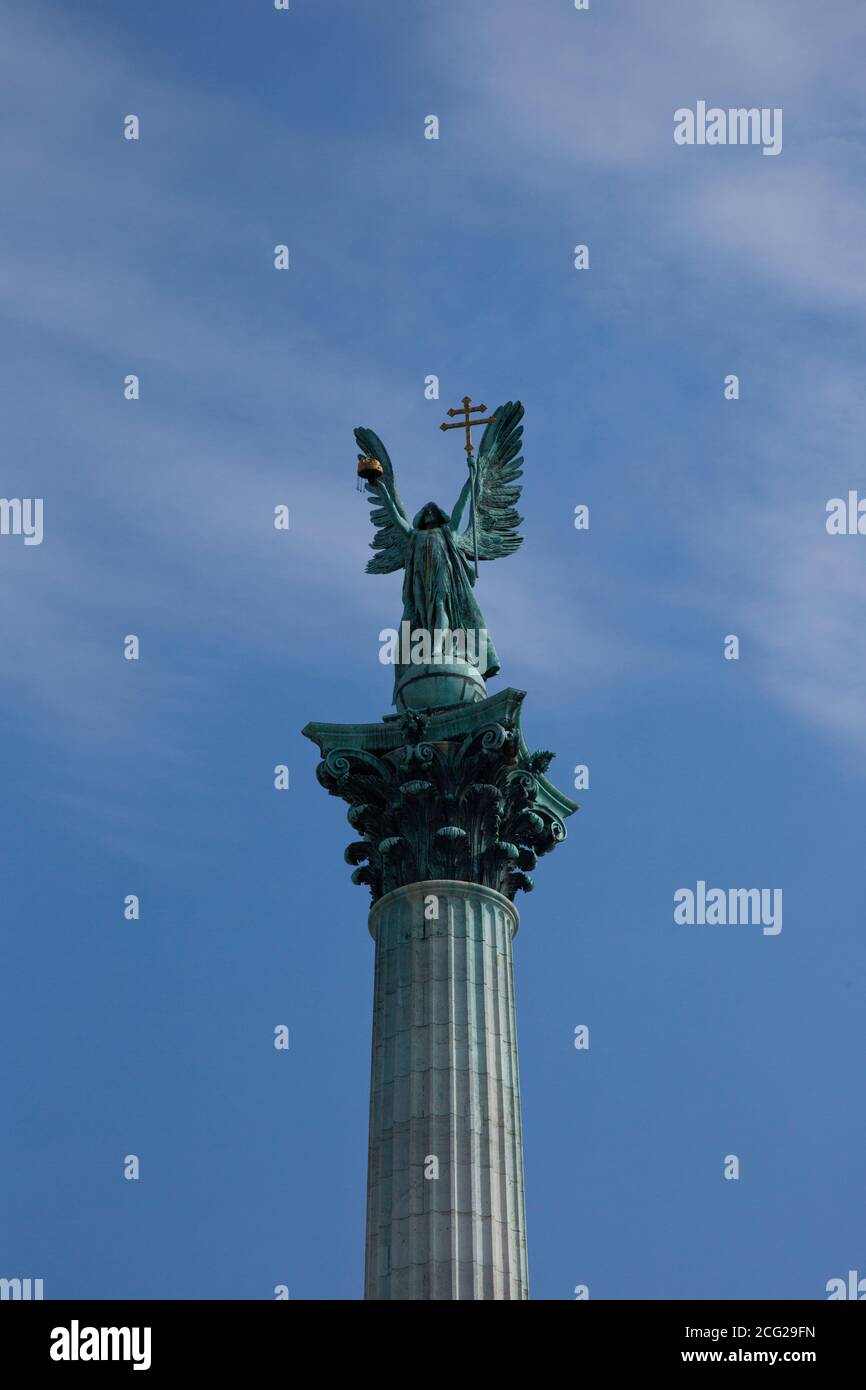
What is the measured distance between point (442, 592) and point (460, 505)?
10.0 feet

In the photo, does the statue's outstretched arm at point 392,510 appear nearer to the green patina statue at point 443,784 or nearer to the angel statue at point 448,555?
the angel statue at point 448,555

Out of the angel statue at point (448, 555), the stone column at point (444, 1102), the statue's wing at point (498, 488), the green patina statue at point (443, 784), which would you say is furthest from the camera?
the statue's wing at point (498, 488)

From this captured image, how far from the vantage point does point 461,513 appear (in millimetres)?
46750

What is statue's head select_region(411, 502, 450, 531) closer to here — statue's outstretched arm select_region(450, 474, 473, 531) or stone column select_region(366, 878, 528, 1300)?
statue's outstretched arm select_region(450, 474, 473, 531)

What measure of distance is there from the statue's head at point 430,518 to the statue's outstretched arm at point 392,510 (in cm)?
22

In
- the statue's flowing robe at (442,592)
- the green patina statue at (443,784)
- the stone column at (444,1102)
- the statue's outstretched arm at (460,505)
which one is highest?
the statue's outstretched arm at (460,505)

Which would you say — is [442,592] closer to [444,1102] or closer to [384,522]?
[384,522]

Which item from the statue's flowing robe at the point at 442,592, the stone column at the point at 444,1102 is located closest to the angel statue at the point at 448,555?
the statue's flowing robe at the point at 442,592

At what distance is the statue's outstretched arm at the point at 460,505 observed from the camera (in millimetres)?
46531

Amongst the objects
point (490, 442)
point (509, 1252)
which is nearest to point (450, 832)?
point (509, 1252)

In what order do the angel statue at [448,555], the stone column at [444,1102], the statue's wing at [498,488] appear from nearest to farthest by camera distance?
the stone column at [444,1102], the angel statue at [448,555], the statue's wing at [498,488]
